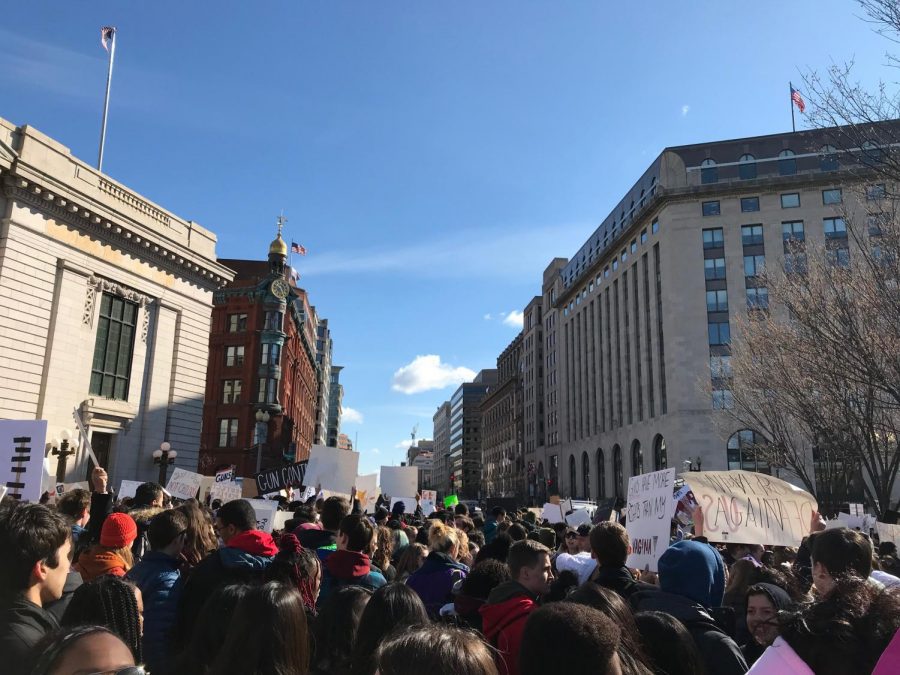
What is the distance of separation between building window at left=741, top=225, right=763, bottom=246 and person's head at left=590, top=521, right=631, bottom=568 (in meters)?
61.3

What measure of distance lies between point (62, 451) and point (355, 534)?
22.4 m

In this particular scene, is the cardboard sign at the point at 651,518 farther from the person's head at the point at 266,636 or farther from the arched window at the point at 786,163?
the arched window at the point at 786,163

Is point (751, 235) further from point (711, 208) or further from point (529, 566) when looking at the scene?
point (529, 566)

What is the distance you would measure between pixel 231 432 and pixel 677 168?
1837 inches

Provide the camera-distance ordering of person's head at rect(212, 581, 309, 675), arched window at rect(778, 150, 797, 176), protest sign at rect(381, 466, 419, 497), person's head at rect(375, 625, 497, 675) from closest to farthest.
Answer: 1. person's head at rect(375, 625, 497, 675)
2. person's head at rect(212, 581, 309, 675)
3. protest sign at rect(381, 466, 419, 497)
4. arched window at rect(778, 150, 797, 176)

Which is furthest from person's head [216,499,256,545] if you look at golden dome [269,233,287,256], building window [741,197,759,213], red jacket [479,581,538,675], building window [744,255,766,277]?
building window [741,197,759,213]

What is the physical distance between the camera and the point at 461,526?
1123 cm

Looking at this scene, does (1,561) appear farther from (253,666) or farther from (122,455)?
(122,455)

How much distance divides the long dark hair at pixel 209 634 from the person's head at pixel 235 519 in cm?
218

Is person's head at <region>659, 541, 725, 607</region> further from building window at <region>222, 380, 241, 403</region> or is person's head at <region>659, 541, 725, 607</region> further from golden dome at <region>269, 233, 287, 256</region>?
golden dome at <region>269, 233, 287, 256</region>

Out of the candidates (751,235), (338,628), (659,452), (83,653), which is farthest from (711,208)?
(83,653)

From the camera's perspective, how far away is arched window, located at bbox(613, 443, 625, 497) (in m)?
69.7

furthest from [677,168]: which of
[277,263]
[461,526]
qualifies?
[461,526]

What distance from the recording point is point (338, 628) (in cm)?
385
